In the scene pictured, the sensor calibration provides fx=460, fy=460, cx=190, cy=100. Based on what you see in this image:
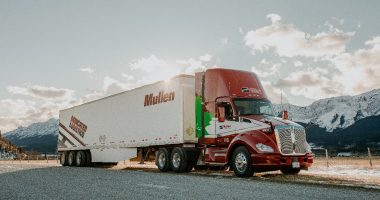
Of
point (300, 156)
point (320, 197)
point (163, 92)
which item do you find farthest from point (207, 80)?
point (320, 197)

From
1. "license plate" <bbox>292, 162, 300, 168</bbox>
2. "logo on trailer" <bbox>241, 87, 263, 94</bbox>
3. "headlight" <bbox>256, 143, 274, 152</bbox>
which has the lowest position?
"license plate" <bbox>292, 162, 300, 168</bbox>

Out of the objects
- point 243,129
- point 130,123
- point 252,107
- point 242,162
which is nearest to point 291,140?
point 243,129

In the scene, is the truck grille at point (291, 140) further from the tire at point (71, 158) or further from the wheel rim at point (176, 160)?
the tire at point (71, 158)

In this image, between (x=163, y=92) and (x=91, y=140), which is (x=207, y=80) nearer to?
(x=163, y=92)

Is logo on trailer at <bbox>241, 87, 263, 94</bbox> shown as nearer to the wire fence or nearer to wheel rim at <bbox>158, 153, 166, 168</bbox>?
wheel rim at <bbox>158, 153, 166, 168</bbox>

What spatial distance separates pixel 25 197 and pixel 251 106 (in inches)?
400

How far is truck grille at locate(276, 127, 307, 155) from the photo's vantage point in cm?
1625

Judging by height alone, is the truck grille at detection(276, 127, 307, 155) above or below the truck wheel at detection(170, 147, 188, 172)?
above

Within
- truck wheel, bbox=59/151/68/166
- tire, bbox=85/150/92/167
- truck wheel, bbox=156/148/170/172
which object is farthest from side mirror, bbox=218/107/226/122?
truck wheel, bbox=59/151/68/166

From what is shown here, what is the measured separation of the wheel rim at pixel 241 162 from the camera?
652 inches

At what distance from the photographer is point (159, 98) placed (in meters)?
21.2

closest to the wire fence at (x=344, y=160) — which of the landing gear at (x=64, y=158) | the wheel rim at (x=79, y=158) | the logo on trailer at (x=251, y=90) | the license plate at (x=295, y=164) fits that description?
the logo on trailer at (x=251, y=90)

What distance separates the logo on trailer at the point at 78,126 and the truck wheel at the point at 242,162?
14261mm

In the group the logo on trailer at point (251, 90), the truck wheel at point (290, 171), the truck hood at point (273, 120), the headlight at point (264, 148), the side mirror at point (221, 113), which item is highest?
the logo on trailer at point (251, 90)
